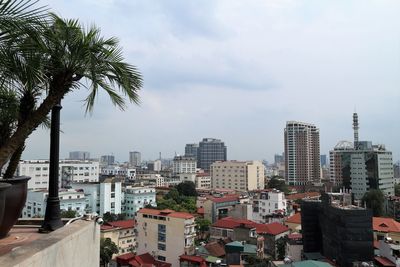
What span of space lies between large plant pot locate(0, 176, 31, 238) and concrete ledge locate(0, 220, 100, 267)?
42cm

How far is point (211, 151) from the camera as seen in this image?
11169 cm

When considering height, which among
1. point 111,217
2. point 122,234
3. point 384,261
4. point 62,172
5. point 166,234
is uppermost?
point 62,172

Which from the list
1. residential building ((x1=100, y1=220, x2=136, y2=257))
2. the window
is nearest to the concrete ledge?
the window

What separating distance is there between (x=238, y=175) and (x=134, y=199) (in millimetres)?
31326

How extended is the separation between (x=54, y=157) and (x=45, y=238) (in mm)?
1120

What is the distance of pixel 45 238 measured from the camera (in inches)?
103

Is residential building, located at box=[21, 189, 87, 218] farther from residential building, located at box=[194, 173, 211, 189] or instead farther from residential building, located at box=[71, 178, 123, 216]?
residential building, located at box=[194, 173, 211, 189]

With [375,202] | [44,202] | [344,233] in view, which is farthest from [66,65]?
[375,202]

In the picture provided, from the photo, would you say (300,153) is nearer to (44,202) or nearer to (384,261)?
(44,202)

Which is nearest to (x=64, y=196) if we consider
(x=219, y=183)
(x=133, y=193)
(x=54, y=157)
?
(x=133, y=193)

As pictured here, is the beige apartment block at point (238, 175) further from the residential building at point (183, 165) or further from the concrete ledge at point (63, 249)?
the concrete ledge at point (63, 249)

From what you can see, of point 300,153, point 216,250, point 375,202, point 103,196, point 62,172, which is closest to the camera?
point 216,250

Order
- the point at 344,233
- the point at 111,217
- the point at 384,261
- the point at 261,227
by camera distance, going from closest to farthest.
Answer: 1. the point at 384,261
2. the point at 344,233
3. the point at 261,227
4. the point at 111,217

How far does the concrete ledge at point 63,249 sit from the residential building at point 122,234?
25273 mm
